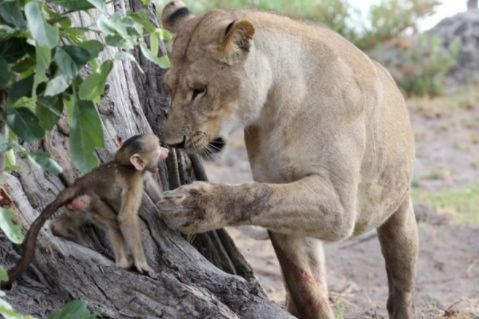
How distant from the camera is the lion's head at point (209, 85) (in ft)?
17.0

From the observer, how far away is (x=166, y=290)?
15.0 feet

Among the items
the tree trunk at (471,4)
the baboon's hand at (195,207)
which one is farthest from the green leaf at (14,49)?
the tree trunk at (471,4)

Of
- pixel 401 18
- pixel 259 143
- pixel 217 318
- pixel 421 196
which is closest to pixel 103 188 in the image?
pixel 217 318

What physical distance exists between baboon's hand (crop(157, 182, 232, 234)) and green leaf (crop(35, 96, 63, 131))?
4.13 feet

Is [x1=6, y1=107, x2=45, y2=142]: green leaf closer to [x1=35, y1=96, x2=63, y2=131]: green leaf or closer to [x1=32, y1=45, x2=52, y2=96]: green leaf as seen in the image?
[x1=35, y1=96, x2=63, y2=131]: green leaf

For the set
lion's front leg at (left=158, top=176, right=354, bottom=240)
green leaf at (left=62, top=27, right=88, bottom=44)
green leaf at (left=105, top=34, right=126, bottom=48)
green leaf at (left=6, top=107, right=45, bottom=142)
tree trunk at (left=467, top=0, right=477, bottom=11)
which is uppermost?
green leaf at (left=105, top=34, right=126, bottom=48)

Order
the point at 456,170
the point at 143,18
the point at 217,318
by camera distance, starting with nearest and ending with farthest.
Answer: the point at 143,18
the point at 217,318
the point at 456,170

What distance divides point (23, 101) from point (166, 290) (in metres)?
1.17

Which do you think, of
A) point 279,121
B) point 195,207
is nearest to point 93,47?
point 195,207

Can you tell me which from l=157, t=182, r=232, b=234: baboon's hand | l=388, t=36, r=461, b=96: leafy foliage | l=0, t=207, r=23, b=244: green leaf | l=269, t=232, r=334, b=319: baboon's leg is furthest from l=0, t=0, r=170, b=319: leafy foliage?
l=388, t=36, r=461, b=96: leafy foliage

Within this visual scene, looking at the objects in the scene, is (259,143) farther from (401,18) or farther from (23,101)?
(401,18)

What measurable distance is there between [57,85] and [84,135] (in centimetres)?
26

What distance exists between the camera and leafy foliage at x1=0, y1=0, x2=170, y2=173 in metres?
3.41

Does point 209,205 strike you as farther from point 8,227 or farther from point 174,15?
point 8,227
